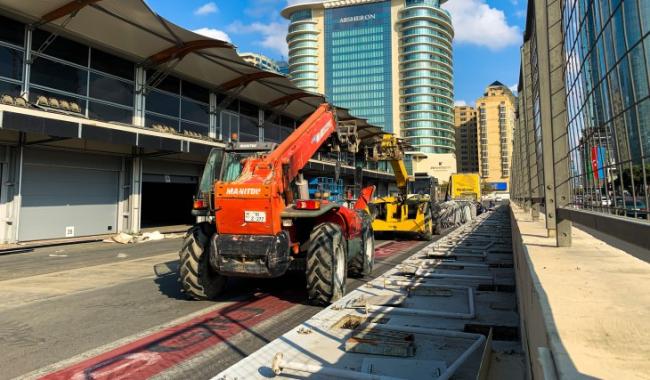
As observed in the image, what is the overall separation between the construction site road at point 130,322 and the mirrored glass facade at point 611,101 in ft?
11.8

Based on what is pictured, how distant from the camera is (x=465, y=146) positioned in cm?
16588

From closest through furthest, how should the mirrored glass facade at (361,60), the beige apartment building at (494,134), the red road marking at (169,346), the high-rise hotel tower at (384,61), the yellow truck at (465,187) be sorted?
the red road marking at (169,346), the yellow truck at (465,187), the beige apartment building at (494,134), the high-rise hotel tower at (384,61), the mirrored glass facade at (361,60)

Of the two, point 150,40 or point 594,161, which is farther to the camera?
point 150,40

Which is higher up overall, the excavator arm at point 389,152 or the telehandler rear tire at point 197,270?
the excavator arm at point 389,152

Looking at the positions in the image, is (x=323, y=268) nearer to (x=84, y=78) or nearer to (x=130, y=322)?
(x=130, y=322)

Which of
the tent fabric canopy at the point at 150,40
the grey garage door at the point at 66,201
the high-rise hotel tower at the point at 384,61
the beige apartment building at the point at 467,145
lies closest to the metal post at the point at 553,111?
the tent fabric canopy at the point at 150,40

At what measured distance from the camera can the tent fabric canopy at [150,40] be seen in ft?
49.3

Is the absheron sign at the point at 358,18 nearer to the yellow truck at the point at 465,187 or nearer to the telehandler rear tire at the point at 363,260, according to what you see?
the yellow truck at the point at 465,187

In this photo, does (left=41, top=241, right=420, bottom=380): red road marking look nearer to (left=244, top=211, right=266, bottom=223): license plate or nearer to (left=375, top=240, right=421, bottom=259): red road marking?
(left=244, top=211, right=266, bottom=223): license plate

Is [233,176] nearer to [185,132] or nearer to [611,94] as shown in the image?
[611,94]

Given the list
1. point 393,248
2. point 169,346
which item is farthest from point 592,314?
point 393,248

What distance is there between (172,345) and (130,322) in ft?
4.14

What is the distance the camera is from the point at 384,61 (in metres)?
123

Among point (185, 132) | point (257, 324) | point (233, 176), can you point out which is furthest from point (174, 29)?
point (257, 324)
